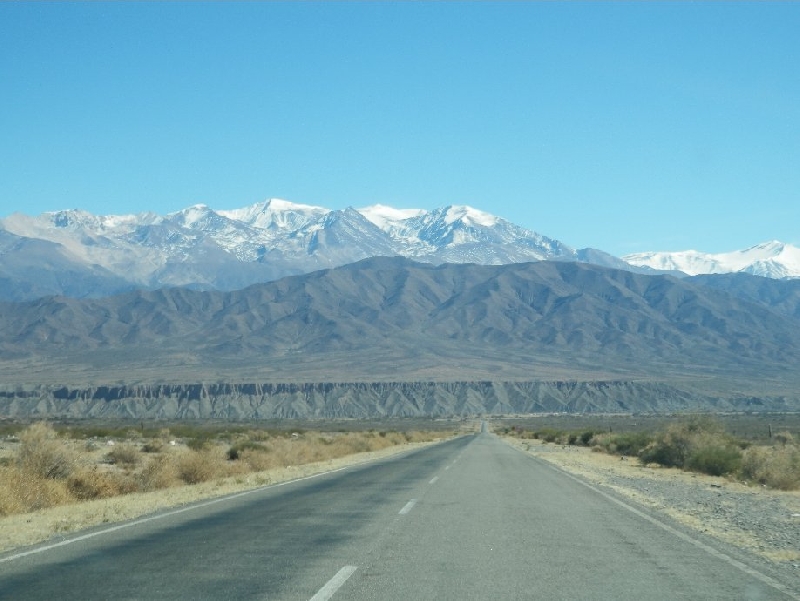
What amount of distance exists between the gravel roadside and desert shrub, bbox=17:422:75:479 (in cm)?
1247

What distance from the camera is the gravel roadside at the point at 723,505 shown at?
13844 millimetres

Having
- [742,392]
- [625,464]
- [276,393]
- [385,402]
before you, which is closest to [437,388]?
[385,402]

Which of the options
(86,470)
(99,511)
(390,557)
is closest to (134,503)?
(99,511)

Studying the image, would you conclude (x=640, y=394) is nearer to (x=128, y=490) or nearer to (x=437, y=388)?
(x=437, y=388)

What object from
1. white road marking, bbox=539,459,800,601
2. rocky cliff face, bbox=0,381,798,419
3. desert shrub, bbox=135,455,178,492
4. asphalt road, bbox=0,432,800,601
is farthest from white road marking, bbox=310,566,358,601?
rocky cliff face, bbox=0,381,798,419

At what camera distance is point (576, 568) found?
10.9 metres

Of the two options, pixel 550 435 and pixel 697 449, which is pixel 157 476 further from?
pixel 550 435

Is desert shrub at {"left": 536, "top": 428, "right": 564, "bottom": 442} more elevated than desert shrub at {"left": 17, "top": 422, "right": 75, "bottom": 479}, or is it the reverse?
desert shrub at {"left": 17, "top": 422, "right": 75, "bottom": 479}

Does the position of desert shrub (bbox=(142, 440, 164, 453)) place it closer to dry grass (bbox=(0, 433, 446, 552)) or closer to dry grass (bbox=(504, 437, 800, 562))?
dry grass (bbox=(0, 433, 446, 552))

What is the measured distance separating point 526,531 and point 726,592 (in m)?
4.68

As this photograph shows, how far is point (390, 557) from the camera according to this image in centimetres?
1143

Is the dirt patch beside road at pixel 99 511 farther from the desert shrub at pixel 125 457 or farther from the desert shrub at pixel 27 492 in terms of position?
the desert shrub at pixel 125 457

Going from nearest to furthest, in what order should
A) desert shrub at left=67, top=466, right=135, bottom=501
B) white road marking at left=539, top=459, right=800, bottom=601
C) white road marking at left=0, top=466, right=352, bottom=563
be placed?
white road marking at left=539, top=459, right=800, bottom=601 < white road marking at left=0, top=466, right=352, bottom=563 < desert shrub at left=67, top=466, right=135, bottom=501

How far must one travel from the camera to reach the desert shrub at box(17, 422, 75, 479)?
67.5ft
